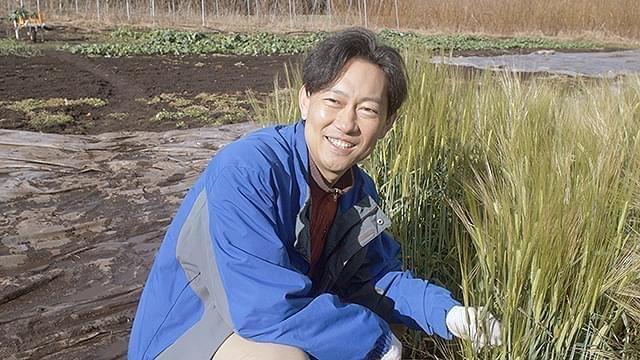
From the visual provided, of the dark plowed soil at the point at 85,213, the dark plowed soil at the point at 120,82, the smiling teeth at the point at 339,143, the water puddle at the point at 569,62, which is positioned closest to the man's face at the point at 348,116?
the smiling teeth at the point at 339,143

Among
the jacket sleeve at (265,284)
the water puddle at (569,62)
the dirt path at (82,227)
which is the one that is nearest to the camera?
the jacket sleeve at (265,284)

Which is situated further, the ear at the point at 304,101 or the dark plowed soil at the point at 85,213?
the dark plowed soil at the point at 85,213

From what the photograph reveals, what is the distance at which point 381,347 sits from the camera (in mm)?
1398

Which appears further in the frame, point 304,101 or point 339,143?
point 304,101

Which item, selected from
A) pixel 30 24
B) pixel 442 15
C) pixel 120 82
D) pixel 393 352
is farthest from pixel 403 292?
pixel 442 15

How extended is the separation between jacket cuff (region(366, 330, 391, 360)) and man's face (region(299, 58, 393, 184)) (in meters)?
0.34

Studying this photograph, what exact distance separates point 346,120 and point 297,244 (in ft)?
0.87

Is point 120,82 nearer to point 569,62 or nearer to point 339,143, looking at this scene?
point 569,62

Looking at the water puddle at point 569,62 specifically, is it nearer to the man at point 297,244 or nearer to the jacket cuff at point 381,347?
the man at point 297,244

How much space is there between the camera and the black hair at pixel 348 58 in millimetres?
1439

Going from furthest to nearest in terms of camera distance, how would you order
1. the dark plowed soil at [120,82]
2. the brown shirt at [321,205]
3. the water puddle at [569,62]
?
the water puddle at [569,62] < the dark plowed soil at [120,82] < the brown shirt at [321,205]

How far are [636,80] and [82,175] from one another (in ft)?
8.76

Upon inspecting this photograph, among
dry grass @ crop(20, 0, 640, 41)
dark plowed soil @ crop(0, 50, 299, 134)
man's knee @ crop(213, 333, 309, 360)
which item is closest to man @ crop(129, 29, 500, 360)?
man's knee @ crop(213, 333, 309, 360)

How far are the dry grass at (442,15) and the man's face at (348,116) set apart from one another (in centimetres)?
1610
